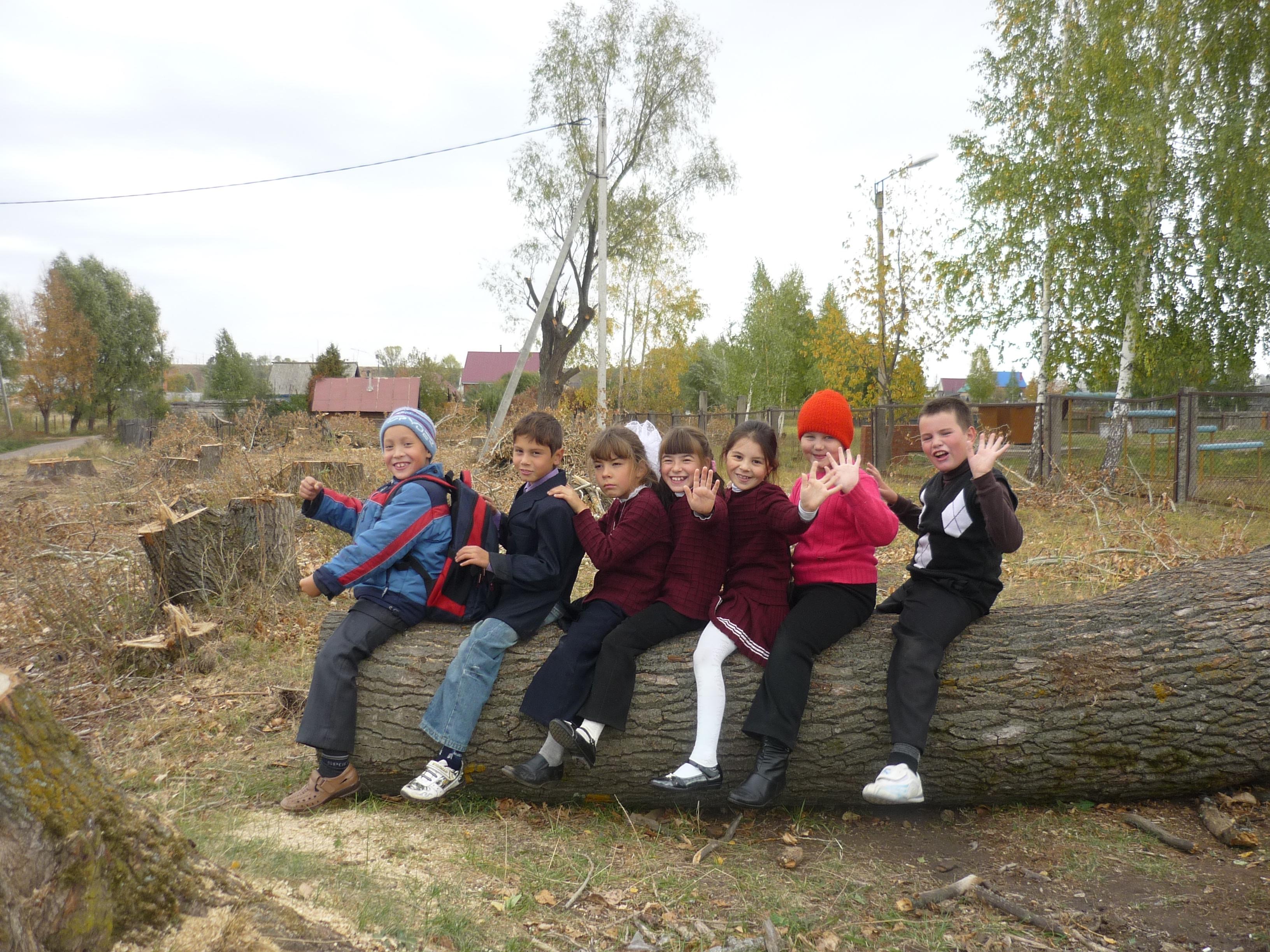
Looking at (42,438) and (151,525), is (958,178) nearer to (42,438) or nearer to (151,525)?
(151,525)

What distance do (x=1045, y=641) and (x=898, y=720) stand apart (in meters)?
0.80

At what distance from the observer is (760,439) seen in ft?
11.4

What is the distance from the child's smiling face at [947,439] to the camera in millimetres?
3439

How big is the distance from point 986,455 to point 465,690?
231cm

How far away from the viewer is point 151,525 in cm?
594

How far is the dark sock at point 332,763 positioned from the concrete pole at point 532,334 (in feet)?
31.7

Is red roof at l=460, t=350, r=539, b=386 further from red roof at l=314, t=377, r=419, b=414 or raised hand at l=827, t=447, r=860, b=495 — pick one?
raised hand at l=827, t=447, r=860, b=495

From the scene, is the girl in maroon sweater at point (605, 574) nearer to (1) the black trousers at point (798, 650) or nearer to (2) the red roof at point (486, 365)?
(1) the black trousers at point (798, 650)

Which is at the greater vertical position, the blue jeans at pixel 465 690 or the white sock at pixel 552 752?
the blue jeans at pixel 465 690

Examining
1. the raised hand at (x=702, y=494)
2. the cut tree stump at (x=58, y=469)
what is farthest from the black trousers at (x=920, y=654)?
the cut tree stump at (x=58, y=469)

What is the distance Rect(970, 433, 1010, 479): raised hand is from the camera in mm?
3221

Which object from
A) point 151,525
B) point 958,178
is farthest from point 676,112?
point 151,525

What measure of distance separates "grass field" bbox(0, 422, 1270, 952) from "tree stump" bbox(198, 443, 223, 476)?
8219 mm

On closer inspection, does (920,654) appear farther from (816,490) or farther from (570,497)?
(570,497)
